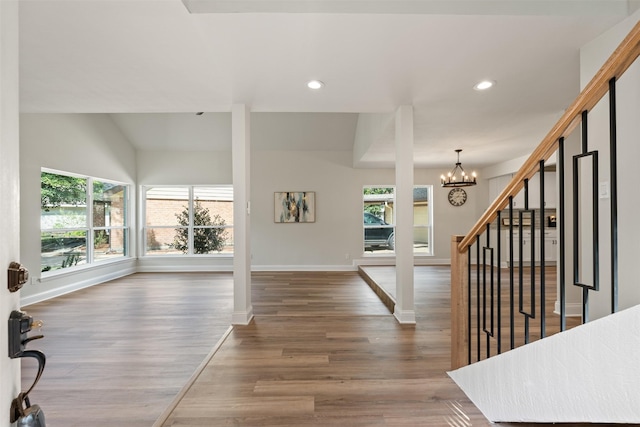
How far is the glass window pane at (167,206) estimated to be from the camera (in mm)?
7004

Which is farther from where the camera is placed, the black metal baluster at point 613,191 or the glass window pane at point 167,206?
the glass window pane at point 167,206

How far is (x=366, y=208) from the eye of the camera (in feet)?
24.2

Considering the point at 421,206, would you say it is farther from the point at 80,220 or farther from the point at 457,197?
the point at 80,220

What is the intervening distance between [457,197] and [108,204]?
7.56m

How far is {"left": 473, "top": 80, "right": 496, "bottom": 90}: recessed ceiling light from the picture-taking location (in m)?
2.90

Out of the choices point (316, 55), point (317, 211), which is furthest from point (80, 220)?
point (316, 55)

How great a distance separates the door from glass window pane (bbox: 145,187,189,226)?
666 cm

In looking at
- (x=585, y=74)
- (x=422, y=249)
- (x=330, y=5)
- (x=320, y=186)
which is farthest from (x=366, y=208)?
(x=330, y=5)

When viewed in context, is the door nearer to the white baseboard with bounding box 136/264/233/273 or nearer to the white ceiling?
the white ceiling

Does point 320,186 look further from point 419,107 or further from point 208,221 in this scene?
point 419,107

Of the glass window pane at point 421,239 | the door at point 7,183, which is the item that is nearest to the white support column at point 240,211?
the door at point 7,183

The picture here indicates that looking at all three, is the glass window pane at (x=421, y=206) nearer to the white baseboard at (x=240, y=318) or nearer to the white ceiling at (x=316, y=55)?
the white ceiling at (x=316, y=55)

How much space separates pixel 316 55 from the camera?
243 centimetres

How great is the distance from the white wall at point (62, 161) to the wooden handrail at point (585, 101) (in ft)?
18.4
